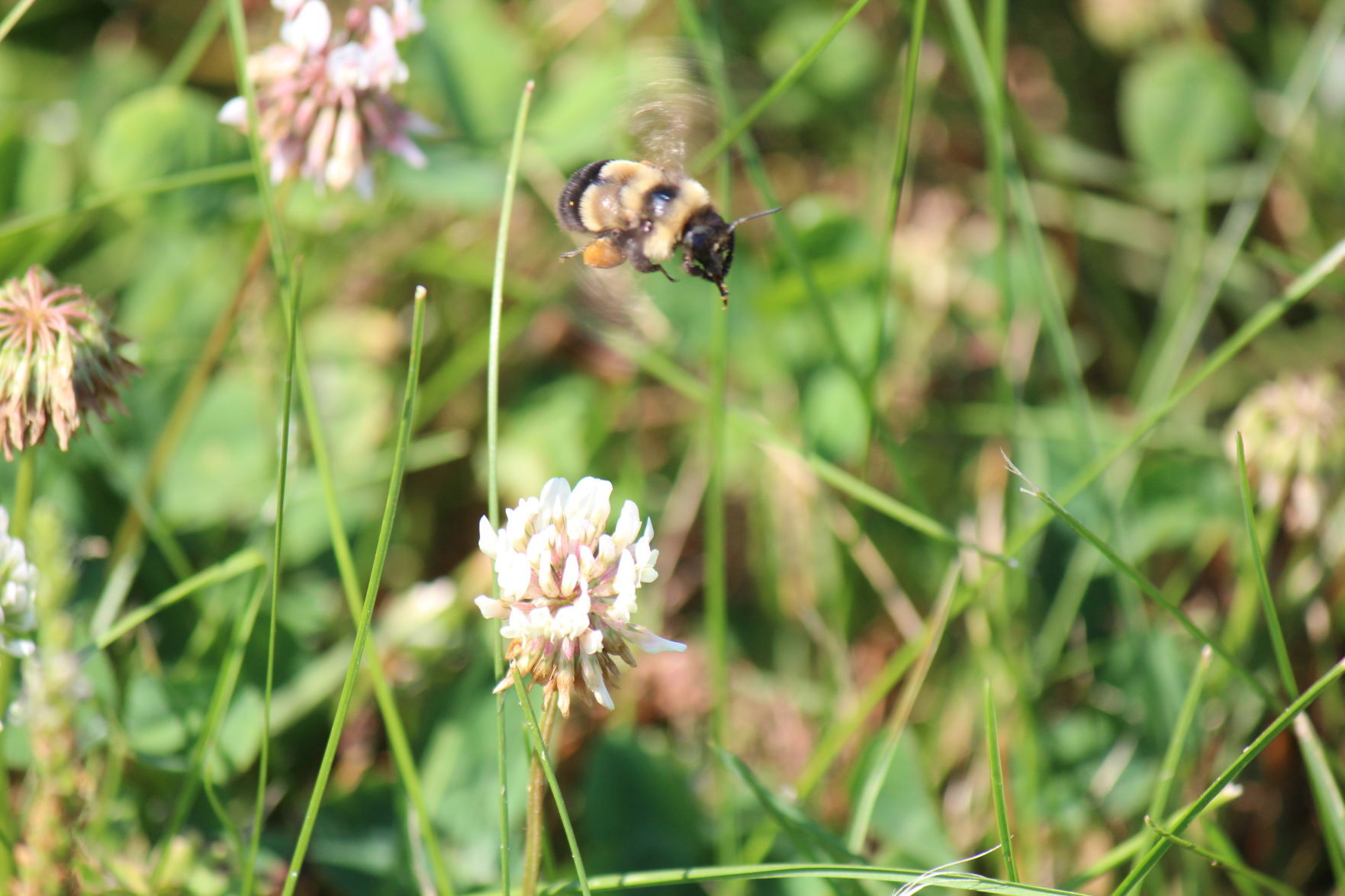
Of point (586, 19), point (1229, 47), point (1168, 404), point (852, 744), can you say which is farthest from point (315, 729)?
point (1229, 47)

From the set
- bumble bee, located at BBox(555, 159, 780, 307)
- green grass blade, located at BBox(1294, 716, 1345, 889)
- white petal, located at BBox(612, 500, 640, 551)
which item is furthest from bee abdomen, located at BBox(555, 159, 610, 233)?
green grass blade, located at BBox(1294, 716, 1345, 889)

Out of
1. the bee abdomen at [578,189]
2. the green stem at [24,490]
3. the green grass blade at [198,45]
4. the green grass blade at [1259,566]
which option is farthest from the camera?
the green grass blade at [198,45]

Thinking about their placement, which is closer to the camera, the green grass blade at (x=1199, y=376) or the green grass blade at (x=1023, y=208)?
the green grass blade at (x=1199, y=376)

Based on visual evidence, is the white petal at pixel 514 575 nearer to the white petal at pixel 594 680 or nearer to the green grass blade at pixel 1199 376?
the white petal at pixel 594 680

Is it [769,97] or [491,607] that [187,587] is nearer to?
[491,607]

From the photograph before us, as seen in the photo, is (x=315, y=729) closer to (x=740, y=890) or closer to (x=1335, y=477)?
(x=740, y=890)

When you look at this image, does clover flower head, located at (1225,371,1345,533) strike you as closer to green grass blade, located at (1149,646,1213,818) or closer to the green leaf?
green grass blade, located at (1149,646,1213,818)

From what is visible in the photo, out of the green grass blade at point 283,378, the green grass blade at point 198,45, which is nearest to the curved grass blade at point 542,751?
the green grass blade at point 283,378

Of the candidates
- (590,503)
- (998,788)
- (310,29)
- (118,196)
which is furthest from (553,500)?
(118,196)
